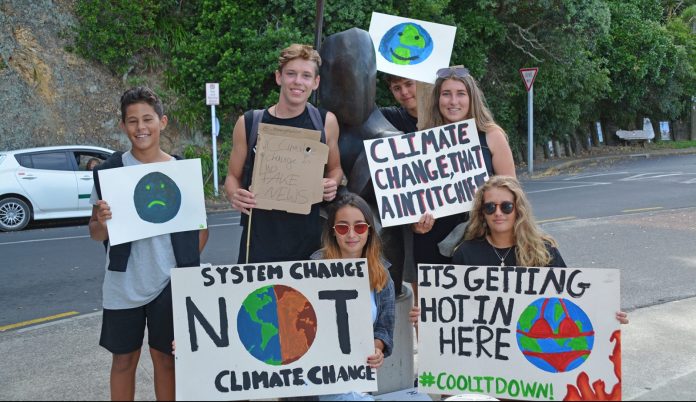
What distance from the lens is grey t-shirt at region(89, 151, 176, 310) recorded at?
3102 mm

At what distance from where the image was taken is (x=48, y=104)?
1567 cm

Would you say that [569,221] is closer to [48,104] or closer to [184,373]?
[184,373]

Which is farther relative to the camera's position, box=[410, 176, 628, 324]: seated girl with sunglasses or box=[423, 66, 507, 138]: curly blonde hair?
box=[423, 66, 507, 138]: curly blonde hair

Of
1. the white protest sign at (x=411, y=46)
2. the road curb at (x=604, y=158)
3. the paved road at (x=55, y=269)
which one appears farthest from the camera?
the road curb at (x=604, y=158)

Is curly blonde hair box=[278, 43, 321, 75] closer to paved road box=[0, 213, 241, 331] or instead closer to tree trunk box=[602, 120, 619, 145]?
paved road box=[0, 213, 241, 331]

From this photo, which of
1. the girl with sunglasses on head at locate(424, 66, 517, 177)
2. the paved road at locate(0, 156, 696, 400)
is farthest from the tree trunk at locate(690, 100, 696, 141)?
A: the girl with sunglasses on head at locate(424, 66, 517, 177)

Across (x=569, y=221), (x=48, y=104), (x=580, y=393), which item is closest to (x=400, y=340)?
(x=580, y=393)

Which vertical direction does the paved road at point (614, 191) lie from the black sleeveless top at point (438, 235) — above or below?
above

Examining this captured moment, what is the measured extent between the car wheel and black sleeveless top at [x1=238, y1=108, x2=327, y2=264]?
9505mm

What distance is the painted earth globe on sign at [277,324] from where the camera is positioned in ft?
10.1

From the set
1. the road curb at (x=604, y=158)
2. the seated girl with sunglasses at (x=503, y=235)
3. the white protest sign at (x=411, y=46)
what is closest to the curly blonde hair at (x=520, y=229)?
the seated girl with sunglasses at (x=503, y=235)

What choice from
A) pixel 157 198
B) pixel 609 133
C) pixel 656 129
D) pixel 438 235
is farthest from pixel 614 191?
pixel 656 129

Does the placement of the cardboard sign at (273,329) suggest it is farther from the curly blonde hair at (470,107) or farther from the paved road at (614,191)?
the paved road at (614,191)

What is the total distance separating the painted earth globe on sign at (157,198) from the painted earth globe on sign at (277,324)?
0.53 m
